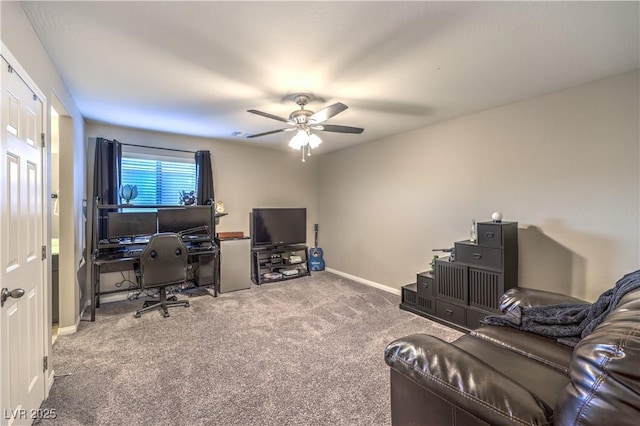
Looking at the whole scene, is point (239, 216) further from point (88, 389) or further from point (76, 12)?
point (76, 12)

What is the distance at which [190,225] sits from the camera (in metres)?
4.29

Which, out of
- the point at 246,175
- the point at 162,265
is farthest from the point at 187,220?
the point at 246,175

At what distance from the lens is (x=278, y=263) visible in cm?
513

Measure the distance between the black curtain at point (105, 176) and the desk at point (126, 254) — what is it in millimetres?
228

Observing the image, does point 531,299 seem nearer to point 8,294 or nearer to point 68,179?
point 8,294

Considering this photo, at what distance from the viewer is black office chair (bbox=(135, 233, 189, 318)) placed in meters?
3.27

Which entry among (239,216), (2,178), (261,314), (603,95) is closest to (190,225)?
(239,216)

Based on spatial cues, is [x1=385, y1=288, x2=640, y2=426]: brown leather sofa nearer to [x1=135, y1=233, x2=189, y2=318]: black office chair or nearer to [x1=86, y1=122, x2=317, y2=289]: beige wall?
[x1=135, y1=233, x2=189, y2=318]: black office chair

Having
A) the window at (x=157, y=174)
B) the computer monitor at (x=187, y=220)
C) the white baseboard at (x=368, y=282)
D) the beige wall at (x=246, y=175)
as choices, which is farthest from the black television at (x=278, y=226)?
the window at (x=157, y=174)

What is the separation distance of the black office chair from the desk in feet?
1.15

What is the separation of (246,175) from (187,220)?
134cm

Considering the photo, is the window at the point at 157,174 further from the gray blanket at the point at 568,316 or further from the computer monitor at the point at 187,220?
the gray blanket at the point at 568,316

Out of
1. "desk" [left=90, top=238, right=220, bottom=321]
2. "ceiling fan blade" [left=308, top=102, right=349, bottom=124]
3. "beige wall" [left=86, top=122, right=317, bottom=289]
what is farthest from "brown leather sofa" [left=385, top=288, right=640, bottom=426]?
"beige wall" [left=86, top=122, right=317, bottom=289]

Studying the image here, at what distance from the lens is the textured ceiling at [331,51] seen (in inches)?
63.3
